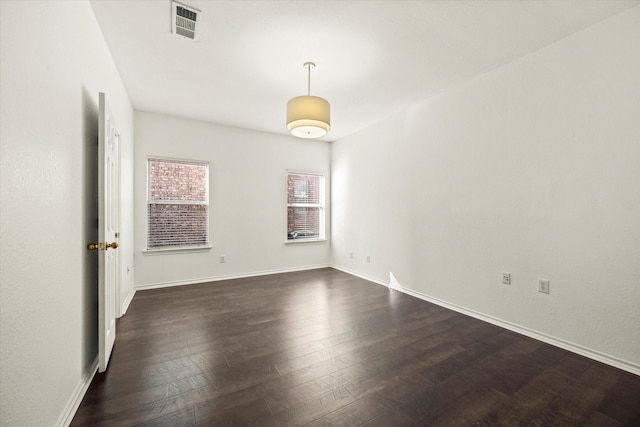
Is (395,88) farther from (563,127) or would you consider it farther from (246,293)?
(246,293)

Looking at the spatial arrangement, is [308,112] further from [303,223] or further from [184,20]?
[303,223]

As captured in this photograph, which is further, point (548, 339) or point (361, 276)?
point (361, 276)

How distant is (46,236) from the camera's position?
137 cm

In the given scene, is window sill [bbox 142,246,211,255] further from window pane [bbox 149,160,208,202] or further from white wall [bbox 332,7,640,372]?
white wall [bbox 332,7,640,372]

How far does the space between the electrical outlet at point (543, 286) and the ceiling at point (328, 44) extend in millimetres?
2126

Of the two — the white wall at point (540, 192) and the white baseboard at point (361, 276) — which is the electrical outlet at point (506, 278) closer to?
the white wall at point (540, 192)

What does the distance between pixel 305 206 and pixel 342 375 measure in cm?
389

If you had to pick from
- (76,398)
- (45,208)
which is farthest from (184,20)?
(76,398)

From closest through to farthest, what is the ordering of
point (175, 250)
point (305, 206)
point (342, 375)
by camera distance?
point (342, 375)
point (175, 250)
point (305, 206)

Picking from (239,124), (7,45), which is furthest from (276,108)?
(7,45)

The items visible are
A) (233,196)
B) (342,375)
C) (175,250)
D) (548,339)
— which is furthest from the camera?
(233,196)

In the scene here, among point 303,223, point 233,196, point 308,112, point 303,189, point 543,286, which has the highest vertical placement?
point 308,112

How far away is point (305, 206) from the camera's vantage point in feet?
18.6

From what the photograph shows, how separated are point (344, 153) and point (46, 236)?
4.65 meters
